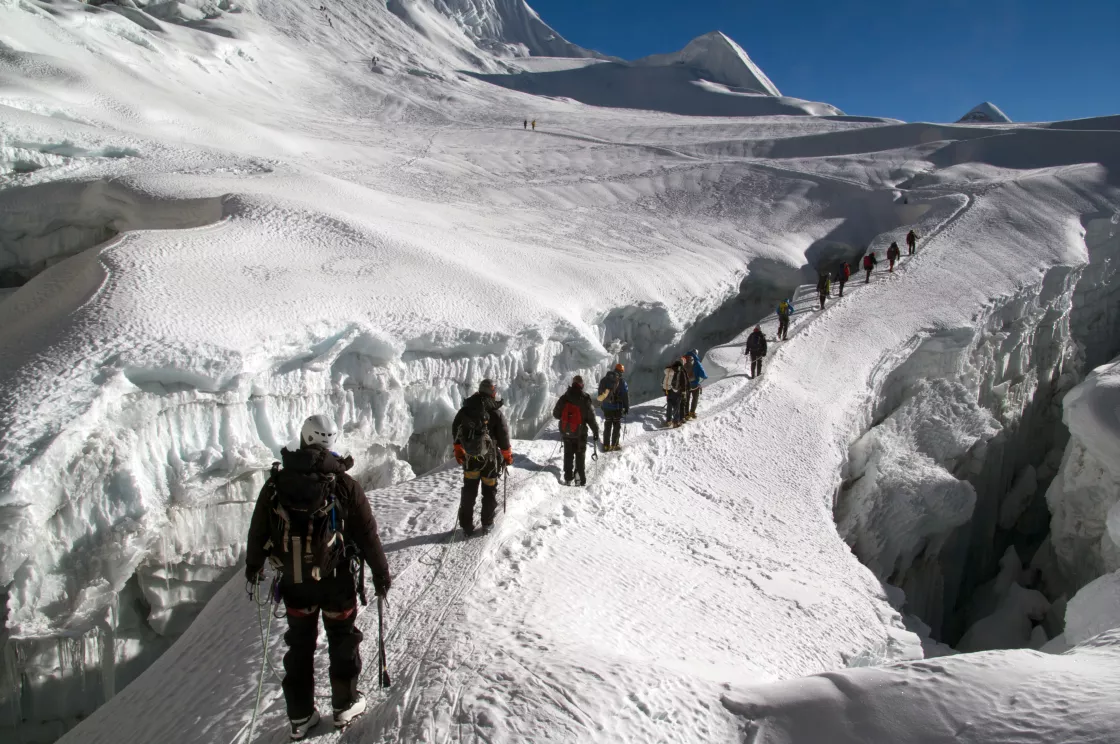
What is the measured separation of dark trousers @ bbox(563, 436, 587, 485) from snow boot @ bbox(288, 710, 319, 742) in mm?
5083

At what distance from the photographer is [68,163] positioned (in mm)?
17984

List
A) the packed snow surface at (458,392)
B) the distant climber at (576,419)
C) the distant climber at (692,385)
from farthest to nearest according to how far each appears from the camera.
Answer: the distant climber at (692,385) < the distant climber at (576,419) < the packed snow surface at (458,392)

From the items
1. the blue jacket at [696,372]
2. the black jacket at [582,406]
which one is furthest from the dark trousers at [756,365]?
the black jacket at [582,406]

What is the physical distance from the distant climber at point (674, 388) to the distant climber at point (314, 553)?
27.9 ft

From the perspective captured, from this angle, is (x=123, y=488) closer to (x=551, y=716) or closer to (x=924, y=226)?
(x=551, y=716)

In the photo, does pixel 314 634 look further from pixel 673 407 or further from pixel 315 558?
pixel 673 407

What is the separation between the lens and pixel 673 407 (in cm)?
1261

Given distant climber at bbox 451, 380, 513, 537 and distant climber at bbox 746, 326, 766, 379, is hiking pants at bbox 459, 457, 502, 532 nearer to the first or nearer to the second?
distant climber at bbox 451, 380, 513, 537

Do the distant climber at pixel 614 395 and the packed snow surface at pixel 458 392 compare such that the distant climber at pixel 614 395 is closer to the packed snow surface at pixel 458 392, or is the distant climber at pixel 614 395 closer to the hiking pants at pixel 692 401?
the packed snow surface at pixel 458 392

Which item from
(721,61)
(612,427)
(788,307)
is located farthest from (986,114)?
(612,427)

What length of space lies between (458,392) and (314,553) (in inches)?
328

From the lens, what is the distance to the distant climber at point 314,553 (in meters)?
3.87

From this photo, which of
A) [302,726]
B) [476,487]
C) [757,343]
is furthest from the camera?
[757,343]

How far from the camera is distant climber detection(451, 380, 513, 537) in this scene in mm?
6875
